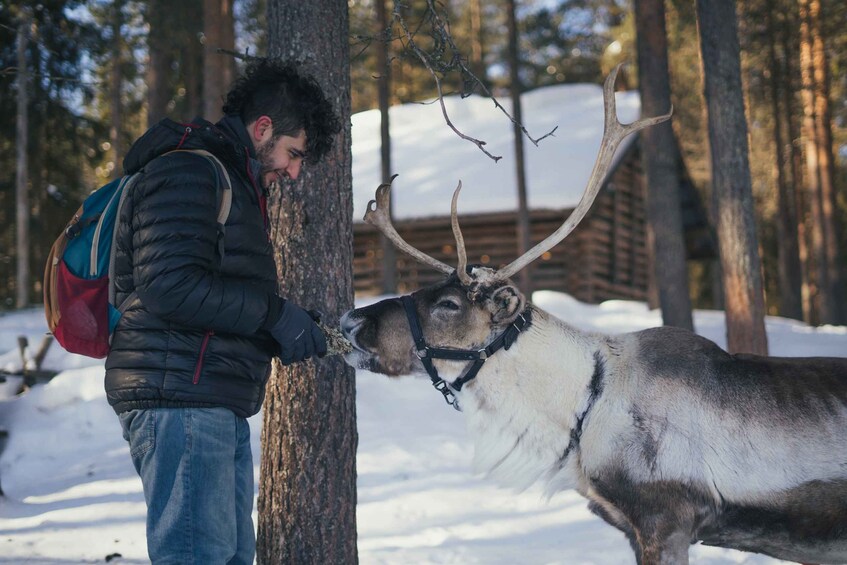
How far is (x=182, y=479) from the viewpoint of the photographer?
2564 mm

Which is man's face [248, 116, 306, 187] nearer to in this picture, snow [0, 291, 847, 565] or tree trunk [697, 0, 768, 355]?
snow [0, 291, 847, 565]

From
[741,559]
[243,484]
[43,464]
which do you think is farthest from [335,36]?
[43,464]

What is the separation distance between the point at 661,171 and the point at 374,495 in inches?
259

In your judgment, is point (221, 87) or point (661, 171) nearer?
point (661, 171)

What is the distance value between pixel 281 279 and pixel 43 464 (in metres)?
5.28

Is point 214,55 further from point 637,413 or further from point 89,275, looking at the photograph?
point 637,413

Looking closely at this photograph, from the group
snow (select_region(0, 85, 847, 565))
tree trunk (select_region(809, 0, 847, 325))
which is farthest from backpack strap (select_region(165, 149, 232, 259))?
tree trunk (select_region(809, 0, 847, 325))

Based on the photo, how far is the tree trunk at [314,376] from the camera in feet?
12.7

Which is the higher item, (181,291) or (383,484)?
(181,291)

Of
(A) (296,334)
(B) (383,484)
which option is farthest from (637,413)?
(B) (383,484)

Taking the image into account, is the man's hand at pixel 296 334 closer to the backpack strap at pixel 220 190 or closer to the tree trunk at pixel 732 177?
the backpack strap at pixel 220 190

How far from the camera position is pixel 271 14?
413 centimetres

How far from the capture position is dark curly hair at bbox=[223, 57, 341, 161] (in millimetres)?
2955

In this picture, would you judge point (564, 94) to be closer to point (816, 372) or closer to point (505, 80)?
point (505, 80)
